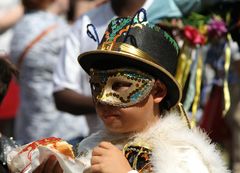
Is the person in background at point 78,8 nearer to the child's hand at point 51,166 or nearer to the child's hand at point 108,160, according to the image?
the child's hand at point 51,166

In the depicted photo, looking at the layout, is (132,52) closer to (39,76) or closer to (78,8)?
(39,76)

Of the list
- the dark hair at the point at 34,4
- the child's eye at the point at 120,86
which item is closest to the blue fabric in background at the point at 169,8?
the child's eye at the point at 120,86

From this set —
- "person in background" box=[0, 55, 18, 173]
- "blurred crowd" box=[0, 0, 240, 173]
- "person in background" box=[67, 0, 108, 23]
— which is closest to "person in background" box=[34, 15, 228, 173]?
"person in background" box=[0, 55, 18, 173]

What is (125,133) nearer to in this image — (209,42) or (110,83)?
(110,83)

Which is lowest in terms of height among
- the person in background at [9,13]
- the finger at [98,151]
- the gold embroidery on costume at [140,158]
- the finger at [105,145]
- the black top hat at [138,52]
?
the person in background at [9,13]

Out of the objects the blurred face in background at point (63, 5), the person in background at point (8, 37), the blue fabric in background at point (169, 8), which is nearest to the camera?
the blue fabric in background at point (169, 8)

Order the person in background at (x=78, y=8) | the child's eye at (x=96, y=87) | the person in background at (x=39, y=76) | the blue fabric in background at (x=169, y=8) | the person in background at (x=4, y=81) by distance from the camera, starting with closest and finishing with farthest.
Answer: the child's eye at (x=96, y=87)
the person in background at (x=4, y=81)
the blue fabric in background at (x=169, y=8)
the person in background at (x=39, y=76)
the person in background at (x=78, y=8)

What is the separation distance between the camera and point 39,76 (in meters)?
7.88

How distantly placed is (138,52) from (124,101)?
0.22 metres

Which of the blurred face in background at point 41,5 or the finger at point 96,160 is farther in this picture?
the blurred face in background at point 41,5

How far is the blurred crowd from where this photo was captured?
6213 mm

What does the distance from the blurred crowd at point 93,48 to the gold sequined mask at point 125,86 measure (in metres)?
0.98

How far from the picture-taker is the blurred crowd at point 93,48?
6213 mm

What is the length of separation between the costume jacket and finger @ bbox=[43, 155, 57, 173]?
112 mm
